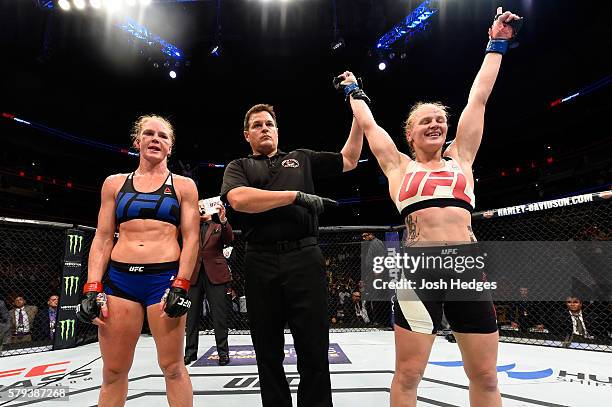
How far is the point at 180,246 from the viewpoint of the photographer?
2.00 m

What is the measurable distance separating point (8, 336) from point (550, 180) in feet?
50.9

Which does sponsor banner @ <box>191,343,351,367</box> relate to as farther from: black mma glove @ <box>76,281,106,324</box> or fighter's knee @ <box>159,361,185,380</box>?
black mma glove @ <box>76,281,106,324</box>

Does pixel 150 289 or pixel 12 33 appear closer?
pixel 150 289

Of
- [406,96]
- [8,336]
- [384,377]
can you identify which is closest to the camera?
[384,377]

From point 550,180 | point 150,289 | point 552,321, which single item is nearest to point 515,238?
point 552,321

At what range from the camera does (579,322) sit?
4.14m

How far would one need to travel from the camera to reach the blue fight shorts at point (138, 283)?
175cm

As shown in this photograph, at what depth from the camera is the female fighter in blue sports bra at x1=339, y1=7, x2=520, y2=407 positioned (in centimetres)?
152

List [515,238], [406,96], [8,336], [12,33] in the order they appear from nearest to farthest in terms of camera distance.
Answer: [8,336]
[515,238]
[12,33]
[406,96]

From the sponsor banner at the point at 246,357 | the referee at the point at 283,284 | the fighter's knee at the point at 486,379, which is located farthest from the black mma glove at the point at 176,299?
the sponsor banner at the point at 246,357

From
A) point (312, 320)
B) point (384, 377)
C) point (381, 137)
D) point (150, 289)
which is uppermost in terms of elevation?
point (381, 137)

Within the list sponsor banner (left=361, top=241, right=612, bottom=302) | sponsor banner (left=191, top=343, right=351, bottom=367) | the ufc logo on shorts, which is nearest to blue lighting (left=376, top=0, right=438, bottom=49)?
sponsor banner (left=361, top=241, right=612, bottom=302)

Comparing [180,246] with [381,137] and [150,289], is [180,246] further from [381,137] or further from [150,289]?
[381,137]

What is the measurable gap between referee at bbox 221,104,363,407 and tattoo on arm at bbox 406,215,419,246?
41 centimetres
